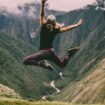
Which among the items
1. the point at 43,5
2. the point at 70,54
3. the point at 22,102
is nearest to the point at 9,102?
the point at 22,102

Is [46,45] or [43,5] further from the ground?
[43,5]

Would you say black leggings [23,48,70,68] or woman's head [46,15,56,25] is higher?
woman's head [46,15,56,25]

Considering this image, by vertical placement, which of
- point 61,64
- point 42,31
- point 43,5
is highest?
point 43,5

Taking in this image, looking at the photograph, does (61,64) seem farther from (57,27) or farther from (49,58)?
(57,27)

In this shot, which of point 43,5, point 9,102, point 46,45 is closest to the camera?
point 43,5

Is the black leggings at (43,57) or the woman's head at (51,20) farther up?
the woman's head at (51,20)

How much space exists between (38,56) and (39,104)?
80.9 ft

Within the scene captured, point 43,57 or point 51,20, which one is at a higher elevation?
point 51,20

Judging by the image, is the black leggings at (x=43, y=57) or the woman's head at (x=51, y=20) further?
the black leggings at (x=43, y=57)

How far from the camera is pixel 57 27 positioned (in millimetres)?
18797

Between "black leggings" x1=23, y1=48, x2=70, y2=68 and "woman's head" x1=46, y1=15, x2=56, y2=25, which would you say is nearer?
"woman's head" x1=46, y1=15, x2=56, y2=25

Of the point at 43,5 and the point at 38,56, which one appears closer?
the point at 43,5

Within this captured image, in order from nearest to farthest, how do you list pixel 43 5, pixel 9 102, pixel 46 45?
pixel 43 5 → pixel 46 45 → pixel 9 102

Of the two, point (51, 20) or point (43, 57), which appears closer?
point (51, 20)
